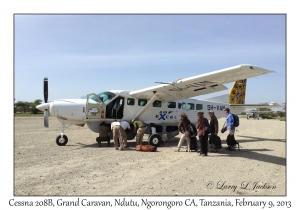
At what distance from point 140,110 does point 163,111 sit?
4.09 feet

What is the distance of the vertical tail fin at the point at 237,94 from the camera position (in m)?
15.2

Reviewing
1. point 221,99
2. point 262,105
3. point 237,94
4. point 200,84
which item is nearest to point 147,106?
point 200,84

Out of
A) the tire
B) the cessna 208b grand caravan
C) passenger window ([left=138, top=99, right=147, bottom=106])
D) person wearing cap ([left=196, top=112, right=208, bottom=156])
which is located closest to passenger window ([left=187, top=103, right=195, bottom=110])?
the cessna 208b grand caravan

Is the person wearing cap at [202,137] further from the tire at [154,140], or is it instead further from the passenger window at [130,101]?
the passenger window at [130,101]

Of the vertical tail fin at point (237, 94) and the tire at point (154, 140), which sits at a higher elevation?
the vertical tail fin at point (237, 94)

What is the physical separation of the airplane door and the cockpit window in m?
0.24

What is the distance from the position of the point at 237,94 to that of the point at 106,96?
888cm

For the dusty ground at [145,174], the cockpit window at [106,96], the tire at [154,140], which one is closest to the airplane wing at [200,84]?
the cockpit window at [106,96]

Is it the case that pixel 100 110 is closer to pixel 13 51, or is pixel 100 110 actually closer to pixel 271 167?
pixel 13 51

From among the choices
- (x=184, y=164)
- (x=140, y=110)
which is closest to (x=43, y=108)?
Result: (x=140, y=110)

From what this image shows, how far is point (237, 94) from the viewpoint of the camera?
15.6 metres

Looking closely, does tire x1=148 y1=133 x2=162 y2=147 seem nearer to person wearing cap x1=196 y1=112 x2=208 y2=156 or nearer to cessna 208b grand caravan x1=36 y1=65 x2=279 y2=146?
cessna 208b grand caravan x1=36 y1=65 x2=279 y2=146

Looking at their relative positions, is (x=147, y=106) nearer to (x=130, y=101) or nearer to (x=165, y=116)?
(x=130, y=101)

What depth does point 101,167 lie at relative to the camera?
6.63 metres
